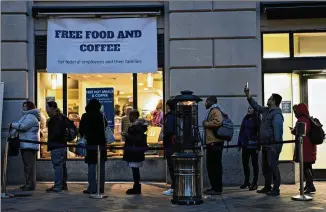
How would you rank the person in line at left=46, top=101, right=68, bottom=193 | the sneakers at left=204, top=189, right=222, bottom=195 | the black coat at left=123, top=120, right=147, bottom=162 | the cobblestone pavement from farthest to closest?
1. the person in line at left=46, top=101, right=68, bottom=193
2. the sneakers at left=204, top=189, right=222, bottom=195
3. the black coat at left=123, top=120, right=147, bottom=162
4. the cobblestone pavement

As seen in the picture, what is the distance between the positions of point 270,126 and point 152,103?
10.6 ft

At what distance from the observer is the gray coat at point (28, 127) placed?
10.1 meters

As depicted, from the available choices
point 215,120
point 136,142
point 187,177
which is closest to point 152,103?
point 136,142

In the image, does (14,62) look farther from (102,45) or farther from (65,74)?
(102,45)

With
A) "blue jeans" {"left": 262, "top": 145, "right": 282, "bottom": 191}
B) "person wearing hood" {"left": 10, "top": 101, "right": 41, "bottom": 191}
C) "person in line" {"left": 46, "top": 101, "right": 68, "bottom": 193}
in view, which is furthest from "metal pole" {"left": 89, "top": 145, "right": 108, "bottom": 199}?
"blue jeans" {"left": 262, "top": 145, "right": 282, "bottom": 191}

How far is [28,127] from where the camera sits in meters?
10.2

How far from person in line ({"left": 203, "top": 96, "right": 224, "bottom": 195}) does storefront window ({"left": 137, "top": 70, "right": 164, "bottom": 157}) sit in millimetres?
2188

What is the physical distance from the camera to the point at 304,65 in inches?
455

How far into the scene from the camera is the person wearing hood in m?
10.2

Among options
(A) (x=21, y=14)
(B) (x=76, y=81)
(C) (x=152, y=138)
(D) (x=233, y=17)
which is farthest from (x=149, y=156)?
(A) (x=21, y=14)

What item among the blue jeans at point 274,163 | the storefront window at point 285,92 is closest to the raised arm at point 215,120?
the blue jeans at point 274,163

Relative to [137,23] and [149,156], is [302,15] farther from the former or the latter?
[149,156]

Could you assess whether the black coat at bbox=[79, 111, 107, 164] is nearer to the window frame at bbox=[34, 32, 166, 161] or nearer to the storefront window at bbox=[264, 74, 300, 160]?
the window frame at bbox=[34, 32, 166, 161]

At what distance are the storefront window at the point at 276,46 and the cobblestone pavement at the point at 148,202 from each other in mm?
3166
